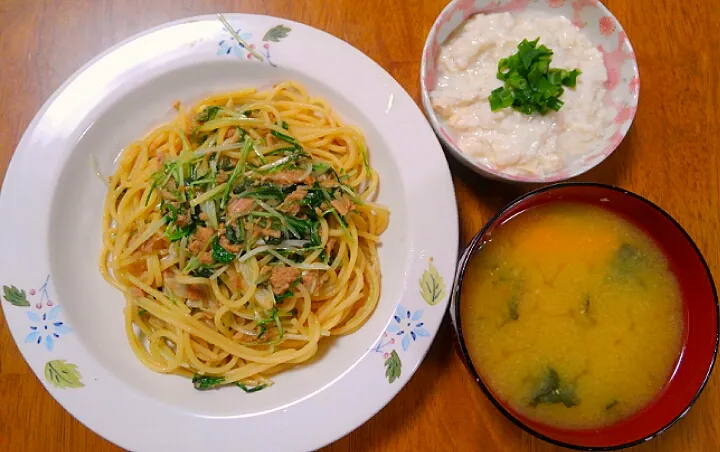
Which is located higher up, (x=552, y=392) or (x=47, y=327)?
(x=47, y=327)

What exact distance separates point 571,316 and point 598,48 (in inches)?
45.8

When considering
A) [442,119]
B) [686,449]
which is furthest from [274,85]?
[686,449]

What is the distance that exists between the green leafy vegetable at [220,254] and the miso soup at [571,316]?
0.80 meters

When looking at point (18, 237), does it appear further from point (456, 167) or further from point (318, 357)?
point (456, 167)

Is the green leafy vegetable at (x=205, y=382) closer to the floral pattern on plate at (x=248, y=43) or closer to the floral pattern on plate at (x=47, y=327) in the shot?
the floral pattern on plate at (x=47, y=327)

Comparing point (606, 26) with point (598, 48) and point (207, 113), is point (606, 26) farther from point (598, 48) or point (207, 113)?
point (207, 113)

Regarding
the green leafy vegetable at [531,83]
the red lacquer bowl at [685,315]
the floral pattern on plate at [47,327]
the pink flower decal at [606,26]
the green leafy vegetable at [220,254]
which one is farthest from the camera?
the pink flower decal at [606,26]

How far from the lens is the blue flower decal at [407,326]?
1845 mm

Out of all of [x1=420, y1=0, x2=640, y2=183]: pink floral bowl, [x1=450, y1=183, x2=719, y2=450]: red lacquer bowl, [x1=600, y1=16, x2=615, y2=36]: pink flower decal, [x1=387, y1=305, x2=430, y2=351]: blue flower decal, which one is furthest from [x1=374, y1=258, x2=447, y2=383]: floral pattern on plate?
[x1=600, y1=16, x2=615, y2=36]: pink flower decal

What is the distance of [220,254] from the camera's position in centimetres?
192

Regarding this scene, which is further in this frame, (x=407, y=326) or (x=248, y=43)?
(x=248, y=43)

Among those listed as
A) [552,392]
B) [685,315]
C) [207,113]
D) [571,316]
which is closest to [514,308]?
[571,316]

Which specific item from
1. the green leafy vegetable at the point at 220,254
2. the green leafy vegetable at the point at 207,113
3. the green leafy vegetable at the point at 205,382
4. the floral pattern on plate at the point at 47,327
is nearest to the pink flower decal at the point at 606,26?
the green leafy vegetable at the point at 207,113

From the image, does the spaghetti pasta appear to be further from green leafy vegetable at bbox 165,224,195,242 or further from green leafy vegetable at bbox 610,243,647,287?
green leafy vegetable at bbox 610,243,647,287
